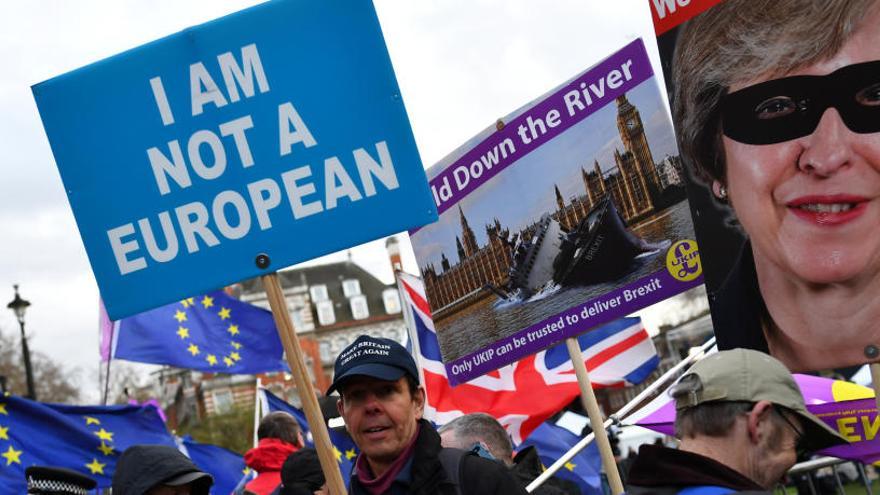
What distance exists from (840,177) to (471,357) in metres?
2.73

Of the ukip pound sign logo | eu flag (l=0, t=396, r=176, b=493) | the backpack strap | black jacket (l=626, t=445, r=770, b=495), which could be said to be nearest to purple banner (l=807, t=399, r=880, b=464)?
the ukip pound sign logo

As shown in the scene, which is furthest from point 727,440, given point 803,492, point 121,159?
point 803,492

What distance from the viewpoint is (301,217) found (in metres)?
4.51

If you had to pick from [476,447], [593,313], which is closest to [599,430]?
[593,313]

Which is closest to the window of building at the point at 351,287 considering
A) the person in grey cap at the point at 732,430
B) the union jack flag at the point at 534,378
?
the union jack flag at the point at 534,378

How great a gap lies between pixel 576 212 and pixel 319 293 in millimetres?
100675

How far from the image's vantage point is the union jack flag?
9516 millimetres

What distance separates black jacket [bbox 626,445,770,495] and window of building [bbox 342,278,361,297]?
10364 centimetres

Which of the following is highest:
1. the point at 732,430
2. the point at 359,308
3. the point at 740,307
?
the point at 740,307

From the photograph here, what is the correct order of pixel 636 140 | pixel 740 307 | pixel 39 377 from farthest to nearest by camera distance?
pixel 39 377
pixel 636 140
pixel 740 307

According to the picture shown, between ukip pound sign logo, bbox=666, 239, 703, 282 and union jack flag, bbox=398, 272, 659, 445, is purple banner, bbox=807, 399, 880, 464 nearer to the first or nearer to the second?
ukip pound sign logo, bbox=666, 239, 703, 282

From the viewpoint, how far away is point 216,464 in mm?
12922

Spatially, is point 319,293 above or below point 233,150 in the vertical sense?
below

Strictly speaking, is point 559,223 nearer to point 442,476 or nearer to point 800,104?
point 800,104
